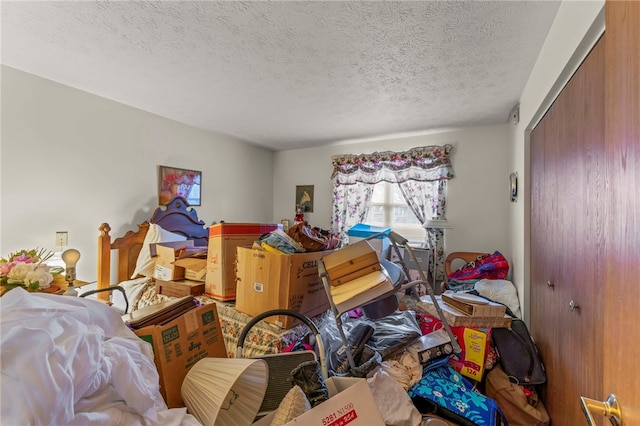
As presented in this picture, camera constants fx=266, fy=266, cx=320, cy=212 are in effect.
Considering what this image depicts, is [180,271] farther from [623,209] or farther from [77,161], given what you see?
[623,209]

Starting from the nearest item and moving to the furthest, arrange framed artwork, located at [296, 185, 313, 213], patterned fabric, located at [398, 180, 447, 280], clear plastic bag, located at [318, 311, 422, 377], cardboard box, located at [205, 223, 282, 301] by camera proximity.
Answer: clear plastic bag, located at [318, 311, 422, 377]
cardboard box, located at [205, 223, 282, 301]
patterned fabric, located at [398, 180, 447, 280]
framed artwork, located at [296, 185, 313, 213]

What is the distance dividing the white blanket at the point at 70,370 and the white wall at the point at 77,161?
2139 mm

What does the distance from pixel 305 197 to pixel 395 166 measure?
162 cm

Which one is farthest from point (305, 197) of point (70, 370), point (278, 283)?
point (70, 370)

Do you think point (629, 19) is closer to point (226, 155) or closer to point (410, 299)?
point (410, 299)

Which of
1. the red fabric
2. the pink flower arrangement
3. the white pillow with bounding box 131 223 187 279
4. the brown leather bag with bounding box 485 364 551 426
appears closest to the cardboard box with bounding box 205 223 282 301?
the pink flower arrangement

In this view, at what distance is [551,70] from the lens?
58.7 inches

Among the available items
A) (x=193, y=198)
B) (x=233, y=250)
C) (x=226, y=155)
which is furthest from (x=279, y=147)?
(x=233, y=250)

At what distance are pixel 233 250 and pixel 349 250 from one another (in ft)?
3.11

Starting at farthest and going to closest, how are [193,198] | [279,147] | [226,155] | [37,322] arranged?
[279,147] → [226,155] → [193,198] → [37,322]

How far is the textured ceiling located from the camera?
1.49 meters

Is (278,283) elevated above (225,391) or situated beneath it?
elevated above

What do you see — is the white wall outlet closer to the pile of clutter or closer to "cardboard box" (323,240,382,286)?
the pile of clutter

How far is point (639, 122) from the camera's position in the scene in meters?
0.47
